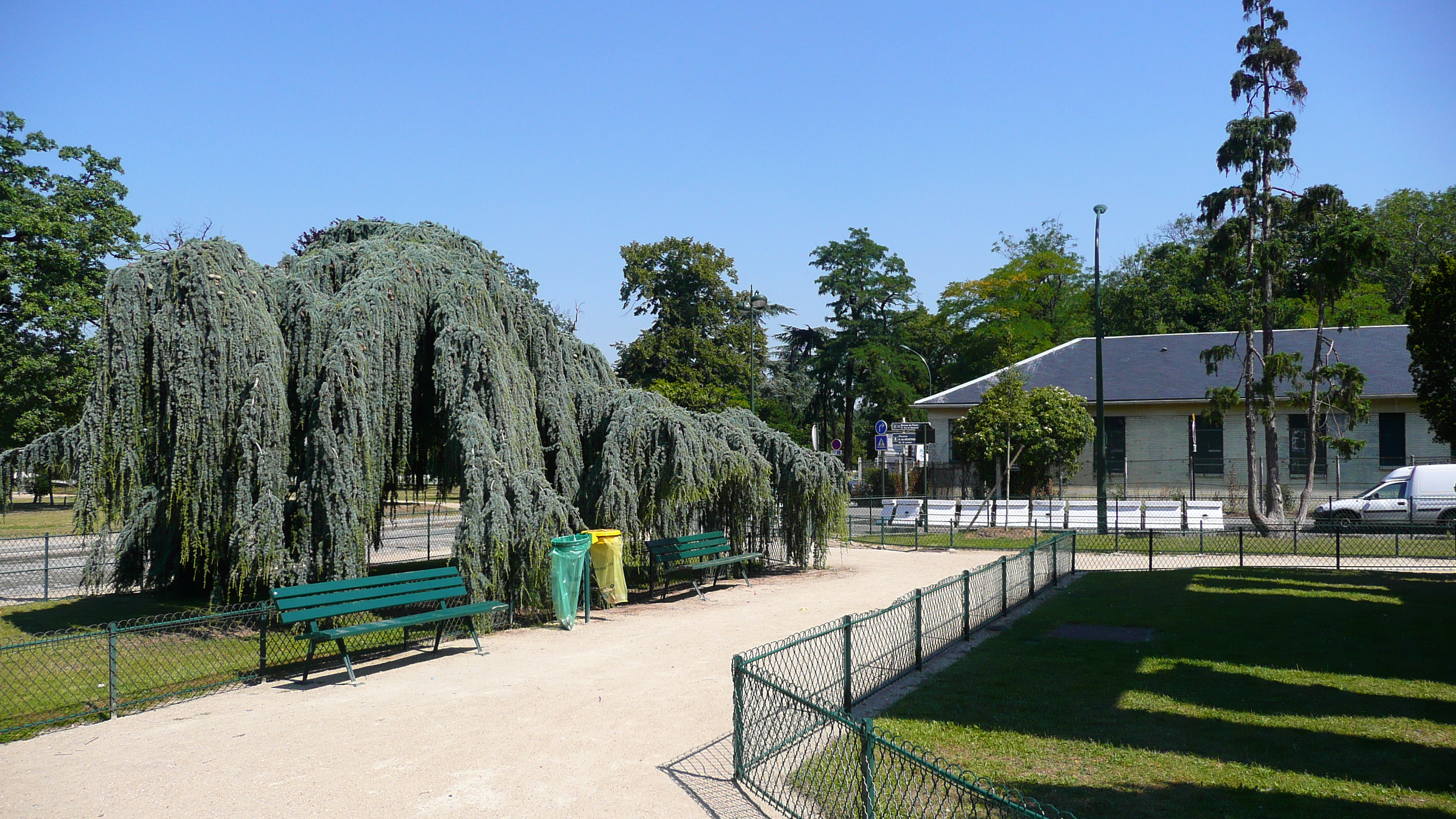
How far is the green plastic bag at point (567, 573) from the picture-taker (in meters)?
12.2

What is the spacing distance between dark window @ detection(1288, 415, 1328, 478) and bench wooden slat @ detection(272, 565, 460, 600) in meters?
32.4

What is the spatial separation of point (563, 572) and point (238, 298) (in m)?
5.51

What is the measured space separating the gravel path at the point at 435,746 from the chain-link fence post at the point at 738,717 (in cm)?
14

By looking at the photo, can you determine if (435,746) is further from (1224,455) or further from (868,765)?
(1224,455)

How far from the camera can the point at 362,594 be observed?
32.9 ft

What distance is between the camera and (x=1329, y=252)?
22625mm

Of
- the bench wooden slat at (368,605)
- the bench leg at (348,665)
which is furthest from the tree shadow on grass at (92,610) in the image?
the bench leg at (348,665)

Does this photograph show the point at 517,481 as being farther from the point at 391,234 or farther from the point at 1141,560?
the point at 1141,560

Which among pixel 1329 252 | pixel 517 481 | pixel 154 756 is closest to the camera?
pixel 154 756

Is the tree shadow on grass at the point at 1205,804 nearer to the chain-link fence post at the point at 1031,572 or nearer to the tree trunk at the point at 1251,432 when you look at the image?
the chain-link fence post at the point at 1031,572

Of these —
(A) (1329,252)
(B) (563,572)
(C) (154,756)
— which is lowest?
(C) (154,756)

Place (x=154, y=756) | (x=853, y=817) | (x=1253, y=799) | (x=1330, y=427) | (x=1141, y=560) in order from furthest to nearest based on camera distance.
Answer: (x=1330, y=427) < (x=1141, y=560) < (x=154, y=756) < (x=1253, y=799) < (x=853, y=817)

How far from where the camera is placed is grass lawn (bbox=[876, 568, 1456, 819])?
602 centimetres

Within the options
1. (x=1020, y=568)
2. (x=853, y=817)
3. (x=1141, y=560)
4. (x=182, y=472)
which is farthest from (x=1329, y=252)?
A: (x=182, y=472)
